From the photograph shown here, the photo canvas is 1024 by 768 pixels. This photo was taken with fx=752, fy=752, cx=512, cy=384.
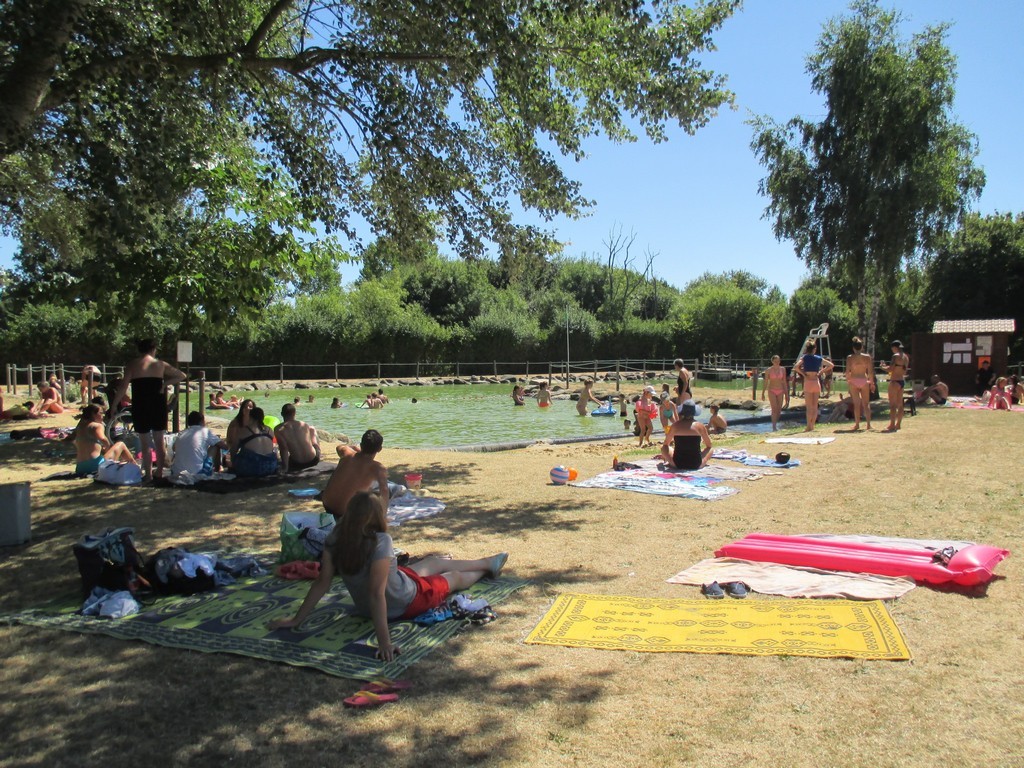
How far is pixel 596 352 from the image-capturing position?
51469 millimetres

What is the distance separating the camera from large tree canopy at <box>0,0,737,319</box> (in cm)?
739

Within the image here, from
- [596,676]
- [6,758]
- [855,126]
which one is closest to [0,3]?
[6,758]

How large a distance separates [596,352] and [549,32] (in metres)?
42.7

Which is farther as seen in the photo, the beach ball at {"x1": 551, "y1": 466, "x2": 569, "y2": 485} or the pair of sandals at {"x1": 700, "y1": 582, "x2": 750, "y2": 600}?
the beach ball at {"x1": 551, "y1": 466, "x2": 569, "y2": 485}

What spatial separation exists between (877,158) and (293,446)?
18.5 meters

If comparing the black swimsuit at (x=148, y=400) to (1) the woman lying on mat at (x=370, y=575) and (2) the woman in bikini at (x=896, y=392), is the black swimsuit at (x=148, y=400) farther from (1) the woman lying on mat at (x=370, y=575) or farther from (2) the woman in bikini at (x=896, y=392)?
(2) the woman in bikini at (x=896, y=392)

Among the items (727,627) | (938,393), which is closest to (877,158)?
(938,393)

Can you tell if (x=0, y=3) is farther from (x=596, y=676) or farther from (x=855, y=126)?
(x=855, y=126)

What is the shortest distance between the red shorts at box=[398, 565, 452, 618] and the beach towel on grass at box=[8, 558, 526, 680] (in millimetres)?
102

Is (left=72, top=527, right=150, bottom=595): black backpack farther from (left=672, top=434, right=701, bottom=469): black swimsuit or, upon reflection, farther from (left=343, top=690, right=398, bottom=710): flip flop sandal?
(left=672, top=434, right=701, bottom=469): black swimsuit

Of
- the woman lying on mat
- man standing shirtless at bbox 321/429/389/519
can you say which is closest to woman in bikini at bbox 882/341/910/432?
man standing shirtless at bbox 321/429/389/519

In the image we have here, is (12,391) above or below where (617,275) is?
below

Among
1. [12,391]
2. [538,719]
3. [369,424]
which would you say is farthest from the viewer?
[12,391]

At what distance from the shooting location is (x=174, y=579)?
5.01 meters
